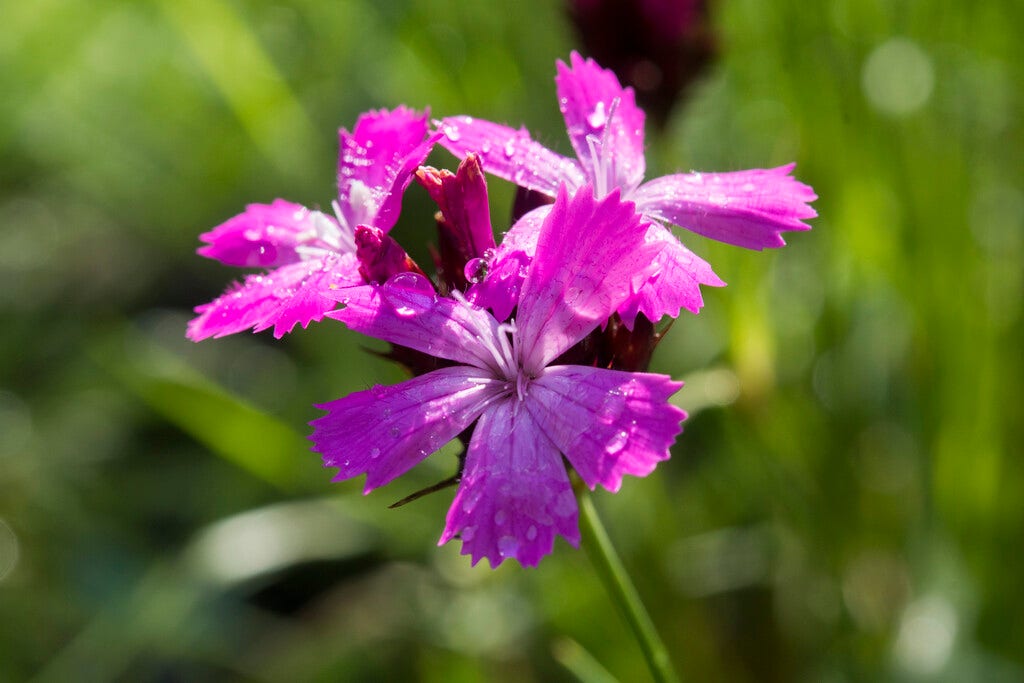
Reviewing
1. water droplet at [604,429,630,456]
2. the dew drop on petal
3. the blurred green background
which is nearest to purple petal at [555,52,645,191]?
the dew drop on petal

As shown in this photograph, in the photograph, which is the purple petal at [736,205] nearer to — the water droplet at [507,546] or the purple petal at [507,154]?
the purple petal at [507,154]

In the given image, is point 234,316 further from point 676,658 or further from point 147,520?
point 147,520

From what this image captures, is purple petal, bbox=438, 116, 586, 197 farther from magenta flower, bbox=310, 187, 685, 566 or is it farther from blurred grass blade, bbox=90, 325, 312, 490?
blurred grass blade, bbox=90, 325, 312, 490

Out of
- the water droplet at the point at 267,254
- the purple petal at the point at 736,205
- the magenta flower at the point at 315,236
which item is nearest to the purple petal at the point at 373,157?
the magenta flower at the point at 315,236

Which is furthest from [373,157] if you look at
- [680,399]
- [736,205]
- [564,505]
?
[680,399]

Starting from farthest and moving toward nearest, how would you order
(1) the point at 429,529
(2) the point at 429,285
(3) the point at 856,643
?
1. (1) the point at 429,529
2. (3) the point at 856,643
3. (2) the point at 429,285

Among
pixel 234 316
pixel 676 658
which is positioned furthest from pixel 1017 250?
pixel 234 316
